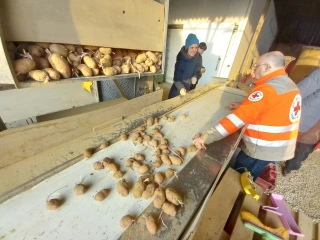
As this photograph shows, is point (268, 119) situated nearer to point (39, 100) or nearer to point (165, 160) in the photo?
point (165, 160)

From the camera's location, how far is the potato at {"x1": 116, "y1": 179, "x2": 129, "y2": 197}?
0.72 meters

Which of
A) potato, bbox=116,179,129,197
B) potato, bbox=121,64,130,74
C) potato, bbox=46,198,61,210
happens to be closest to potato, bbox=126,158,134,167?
potato, bbox=116,179,129,197

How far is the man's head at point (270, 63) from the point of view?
131 centimetres

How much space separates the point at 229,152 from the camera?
109cm

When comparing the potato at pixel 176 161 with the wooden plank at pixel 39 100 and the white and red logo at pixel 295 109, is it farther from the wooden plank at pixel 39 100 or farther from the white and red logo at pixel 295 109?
the wooden plank at pixel 39 100

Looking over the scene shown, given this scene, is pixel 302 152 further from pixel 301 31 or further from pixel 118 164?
pixel 301 31

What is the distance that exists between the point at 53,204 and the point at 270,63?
183 cm

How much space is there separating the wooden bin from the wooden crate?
4.06ft

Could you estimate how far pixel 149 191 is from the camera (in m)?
0.73

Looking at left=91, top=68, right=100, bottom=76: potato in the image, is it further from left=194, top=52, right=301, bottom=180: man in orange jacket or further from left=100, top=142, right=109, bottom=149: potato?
left=194, top=52, right=301, bottom=180: man in orange jacket

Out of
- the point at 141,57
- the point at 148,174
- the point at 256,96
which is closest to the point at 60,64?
the point at 141,57

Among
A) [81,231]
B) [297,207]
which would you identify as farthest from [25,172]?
[297,207]

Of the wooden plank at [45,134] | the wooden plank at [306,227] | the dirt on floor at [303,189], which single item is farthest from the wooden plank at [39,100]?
the dirt on floor at [303,189]

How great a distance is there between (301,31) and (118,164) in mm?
9871
